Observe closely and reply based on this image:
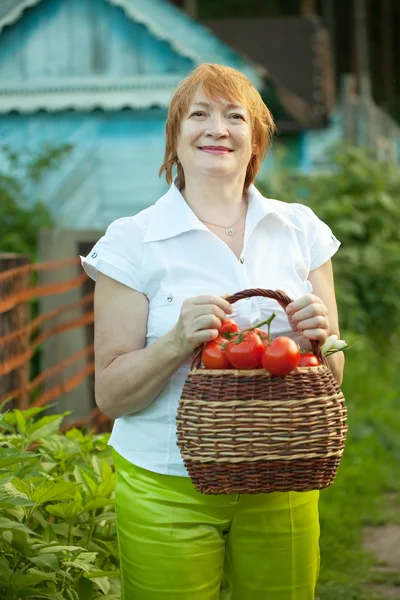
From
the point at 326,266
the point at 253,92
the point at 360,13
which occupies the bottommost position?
the point at 360,13

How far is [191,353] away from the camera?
2688mm

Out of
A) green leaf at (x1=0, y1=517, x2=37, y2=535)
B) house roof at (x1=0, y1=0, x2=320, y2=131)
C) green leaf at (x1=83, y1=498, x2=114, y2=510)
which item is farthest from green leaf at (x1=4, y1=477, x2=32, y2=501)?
house roof at (x1=0, y1=0, x2=320, y2=131)

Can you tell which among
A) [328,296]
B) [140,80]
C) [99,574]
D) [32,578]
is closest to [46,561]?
[32,578]

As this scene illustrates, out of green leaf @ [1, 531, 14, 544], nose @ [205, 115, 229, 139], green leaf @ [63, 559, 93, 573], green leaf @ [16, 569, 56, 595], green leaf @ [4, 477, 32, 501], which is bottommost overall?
green leaf @ [63, 559, 93, 573]

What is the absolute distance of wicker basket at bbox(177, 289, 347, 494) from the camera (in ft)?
8.17

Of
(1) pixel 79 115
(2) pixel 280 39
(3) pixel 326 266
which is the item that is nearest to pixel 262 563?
(3) pixel 326 266

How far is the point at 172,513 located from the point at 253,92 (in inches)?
46.7

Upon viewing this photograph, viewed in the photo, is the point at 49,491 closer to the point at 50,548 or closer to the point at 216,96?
the point at 50,548

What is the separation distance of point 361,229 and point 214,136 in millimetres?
6726

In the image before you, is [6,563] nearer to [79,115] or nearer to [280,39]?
[79,115]

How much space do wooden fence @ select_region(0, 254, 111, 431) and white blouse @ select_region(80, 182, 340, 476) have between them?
1.56m

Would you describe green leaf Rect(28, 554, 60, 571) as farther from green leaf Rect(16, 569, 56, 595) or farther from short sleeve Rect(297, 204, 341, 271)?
short sleeve Rect(297, 204, 341, 271)

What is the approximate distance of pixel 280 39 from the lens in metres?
19.0

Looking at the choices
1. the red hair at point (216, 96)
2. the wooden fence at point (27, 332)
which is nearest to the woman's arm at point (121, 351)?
the red hair at point (216, 96)
